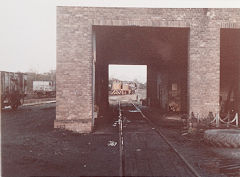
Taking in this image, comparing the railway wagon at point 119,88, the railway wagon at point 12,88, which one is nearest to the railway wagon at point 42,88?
the railway wagon at point 12,88

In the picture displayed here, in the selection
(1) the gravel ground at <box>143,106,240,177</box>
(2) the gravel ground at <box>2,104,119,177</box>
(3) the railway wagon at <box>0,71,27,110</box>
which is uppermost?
(3) the railway wagon at <box>0,71,27,110</box>

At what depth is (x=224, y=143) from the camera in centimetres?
884

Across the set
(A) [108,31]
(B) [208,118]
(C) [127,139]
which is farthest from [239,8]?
(C) [127,139]

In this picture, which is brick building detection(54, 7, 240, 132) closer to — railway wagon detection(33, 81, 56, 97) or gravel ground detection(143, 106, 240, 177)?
gravel ground detection(143, 106, 240, 177)

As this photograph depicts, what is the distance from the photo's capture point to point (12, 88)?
69.6ft

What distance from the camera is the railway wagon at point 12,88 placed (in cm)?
1970

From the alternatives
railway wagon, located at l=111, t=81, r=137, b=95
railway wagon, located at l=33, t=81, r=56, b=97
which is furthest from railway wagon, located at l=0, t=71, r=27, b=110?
railway wagon, located at l=111, t=81, r=137, b=95

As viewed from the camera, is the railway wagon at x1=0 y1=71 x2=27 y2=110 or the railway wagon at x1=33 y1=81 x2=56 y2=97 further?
the railway wagon at x1=33 y1=81 x2=56 y2=97

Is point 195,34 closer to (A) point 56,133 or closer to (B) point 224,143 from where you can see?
(B) point 224,143

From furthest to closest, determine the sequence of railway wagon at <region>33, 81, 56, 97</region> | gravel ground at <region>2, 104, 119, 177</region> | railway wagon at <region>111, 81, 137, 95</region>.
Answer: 1. railway wagon at <region>111, 81, 137, 95</region>
2. railway wagon at <region>33, 81, 56, 97</region>
3. gravel ground at <region>2, 104, 119, 177</region>

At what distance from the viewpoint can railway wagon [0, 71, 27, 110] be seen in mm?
19703

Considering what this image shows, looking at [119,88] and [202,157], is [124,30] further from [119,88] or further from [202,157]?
[119,88]

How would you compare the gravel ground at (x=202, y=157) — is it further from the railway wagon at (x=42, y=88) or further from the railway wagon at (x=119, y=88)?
the railway wagon at (x=119, y=88)

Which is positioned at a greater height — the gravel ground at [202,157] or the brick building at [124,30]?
the brick building at [124,30]
